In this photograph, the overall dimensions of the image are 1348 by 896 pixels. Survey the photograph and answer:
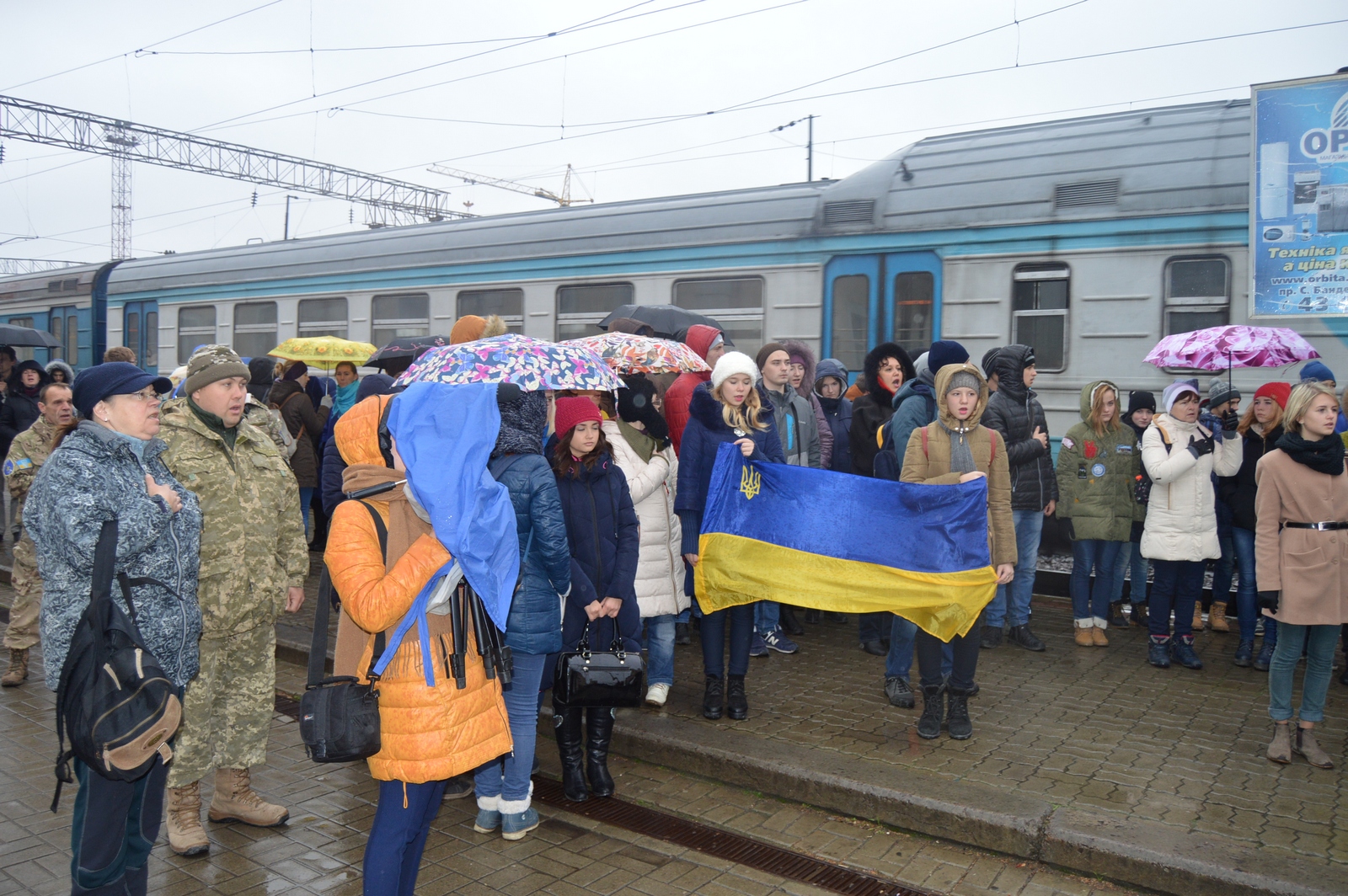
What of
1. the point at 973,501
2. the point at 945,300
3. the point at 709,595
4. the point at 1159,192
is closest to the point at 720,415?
the point at 709,595

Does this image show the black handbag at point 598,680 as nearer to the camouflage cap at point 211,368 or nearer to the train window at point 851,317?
the camouflage cap at point 211,368

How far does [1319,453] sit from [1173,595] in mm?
2046

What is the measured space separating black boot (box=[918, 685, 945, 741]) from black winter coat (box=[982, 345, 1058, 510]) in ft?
6.75

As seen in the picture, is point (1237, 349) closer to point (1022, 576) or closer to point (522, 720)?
point (1022, 576)

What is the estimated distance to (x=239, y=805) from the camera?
15.1ft

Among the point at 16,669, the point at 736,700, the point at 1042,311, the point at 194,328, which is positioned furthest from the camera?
the point at 194,328

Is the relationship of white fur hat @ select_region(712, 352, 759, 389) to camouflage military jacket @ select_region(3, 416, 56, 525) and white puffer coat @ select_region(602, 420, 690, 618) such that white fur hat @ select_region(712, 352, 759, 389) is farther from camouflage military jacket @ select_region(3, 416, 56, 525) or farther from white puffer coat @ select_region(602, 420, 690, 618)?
camouflage military jacket @ select_region(3, 416, 56, 525)

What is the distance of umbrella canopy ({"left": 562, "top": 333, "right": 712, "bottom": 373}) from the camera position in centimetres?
615

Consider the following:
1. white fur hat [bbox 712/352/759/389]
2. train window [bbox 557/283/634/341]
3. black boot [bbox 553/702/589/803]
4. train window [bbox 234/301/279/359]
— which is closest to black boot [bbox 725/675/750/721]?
black boot [bbox 553/702/589/803]

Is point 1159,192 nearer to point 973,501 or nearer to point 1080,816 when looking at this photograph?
point 973,501

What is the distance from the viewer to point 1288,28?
11.4 metres

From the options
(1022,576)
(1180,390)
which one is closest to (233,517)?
(1022,576)

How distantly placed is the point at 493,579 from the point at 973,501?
3171 millimetres

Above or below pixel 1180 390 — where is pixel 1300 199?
above
